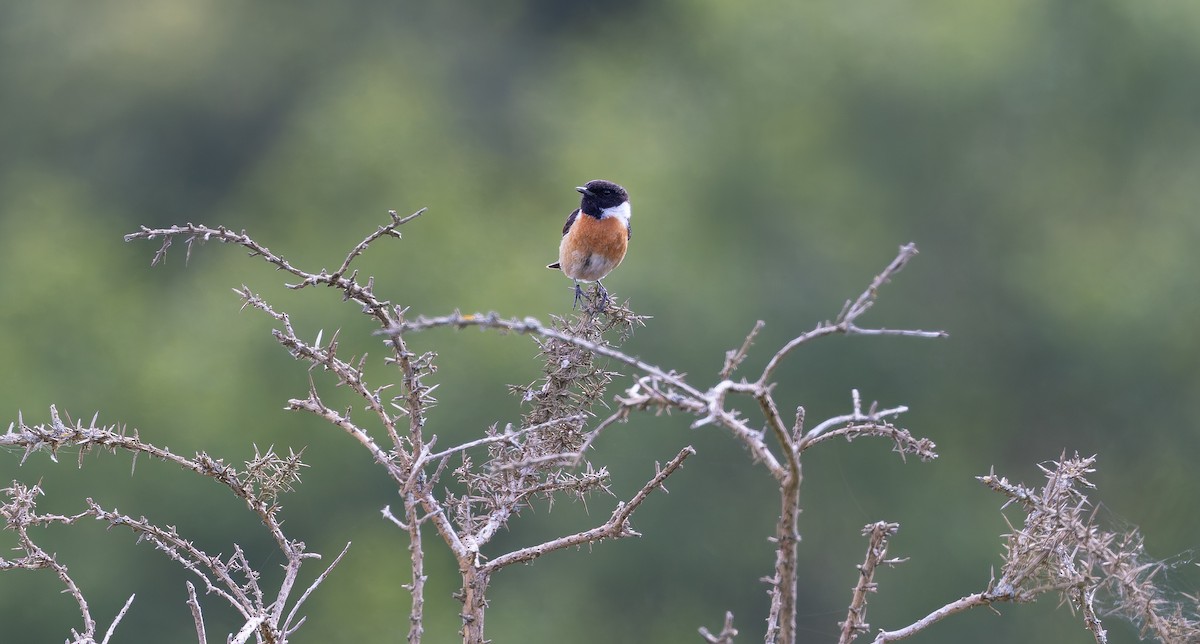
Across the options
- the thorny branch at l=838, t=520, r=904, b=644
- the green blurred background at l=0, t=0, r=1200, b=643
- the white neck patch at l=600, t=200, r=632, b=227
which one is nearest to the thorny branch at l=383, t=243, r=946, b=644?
the thorny branch at l=838, t=520, r=904, b=644

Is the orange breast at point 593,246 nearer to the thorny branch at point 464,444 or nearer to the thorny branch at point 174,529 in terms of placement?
the thorny branch at point 464,444

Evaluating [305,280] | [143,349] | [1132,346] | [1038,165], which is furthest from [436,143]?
[305,280]

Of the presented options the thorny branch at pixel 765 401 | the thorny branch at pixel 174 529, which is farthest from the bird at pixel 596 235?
the thorny branch at pixel 765 401

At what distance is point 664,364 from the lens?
53.2 feet

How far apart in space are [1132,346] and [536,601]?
833 centimetres

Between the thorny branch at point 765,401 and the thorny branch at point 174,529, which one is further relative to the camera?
the thorny branch at point 174,529

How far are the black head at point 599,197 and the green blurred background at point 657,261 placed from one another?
26.9ft

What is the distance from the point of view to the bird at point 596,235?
6027 millimetres

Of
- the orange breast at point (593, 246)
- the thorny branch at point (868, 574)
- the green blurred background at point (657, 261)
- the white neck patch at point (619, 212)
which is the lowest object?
the thorny branch at point (868, 574)

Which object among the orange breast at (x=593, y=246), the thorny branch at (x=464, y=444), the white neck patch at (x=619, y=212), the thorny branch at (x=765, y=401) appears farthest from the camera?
the white neck patch at (x=619, y=212)

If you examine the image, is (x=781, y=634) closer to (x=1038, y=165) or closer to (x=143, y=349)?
(x=143, y=349)

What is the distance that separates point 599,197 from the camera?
6215mm

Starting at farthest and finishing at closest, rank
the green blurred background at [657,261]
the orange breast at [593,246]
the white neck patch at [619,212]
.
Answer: the green blurred background at [657,261], the white neck patch at [619,212], the orange breast at [593,246]

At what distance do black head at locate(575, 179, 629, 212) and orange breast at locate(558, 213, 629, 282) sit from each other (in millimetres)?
66
